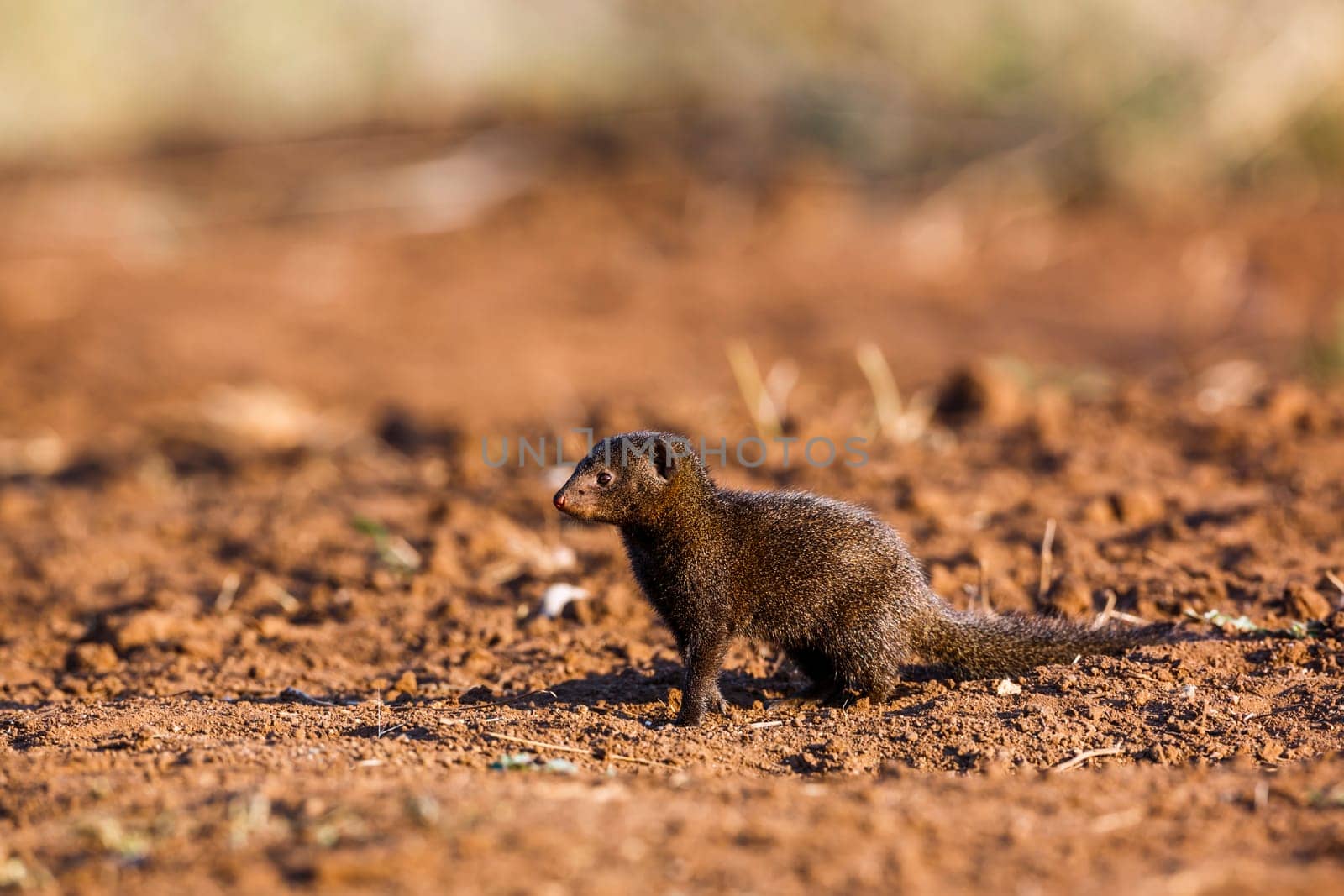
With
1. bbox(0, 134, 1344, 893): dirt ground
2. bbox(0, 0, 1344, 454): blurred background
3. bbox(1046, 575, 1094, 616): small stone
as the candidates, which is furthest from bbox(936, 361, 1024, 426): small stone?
bbox(1046, 575, 1094, 616): small stone

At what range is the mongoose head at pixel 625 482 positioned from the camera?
4457 mm

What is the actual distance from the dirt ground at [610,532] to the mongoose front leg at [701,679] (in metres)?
0.08

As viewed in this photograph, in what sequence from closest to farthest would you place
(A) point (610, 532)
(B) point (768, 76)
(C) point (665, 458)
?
(C) point (665, 458) < (A) point (610, 532) < (B) point (768, 76)

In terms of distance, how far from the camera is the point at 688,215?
13086 millimetres

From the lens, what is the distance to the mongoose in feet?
14.3

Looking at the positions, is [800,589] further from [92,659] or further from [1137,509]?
[92,659]

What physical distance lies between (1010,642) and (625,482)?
133 cm

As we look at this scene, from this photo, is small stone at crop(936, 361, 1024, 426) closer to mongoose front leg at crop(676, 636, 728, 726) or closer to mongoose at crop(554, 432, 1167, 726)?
mongoose at crop(554, 432, 1167, 726)

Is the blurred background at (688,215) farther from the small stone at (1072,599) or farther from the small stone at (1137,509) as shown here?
the small stone at (1072,599)

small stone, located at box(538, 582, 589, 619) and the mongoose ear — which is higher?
the mongoose ear

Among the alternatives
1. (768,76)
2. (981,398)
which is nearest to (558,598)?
(981,398)

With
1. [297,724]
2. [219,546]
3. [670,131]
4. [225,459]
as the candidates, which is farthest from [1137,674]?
[670,131]

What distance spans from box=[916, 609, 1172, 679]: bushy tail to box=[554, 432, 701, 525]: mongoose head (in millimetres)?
970

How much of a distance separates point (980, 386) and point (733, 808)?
449 cm
